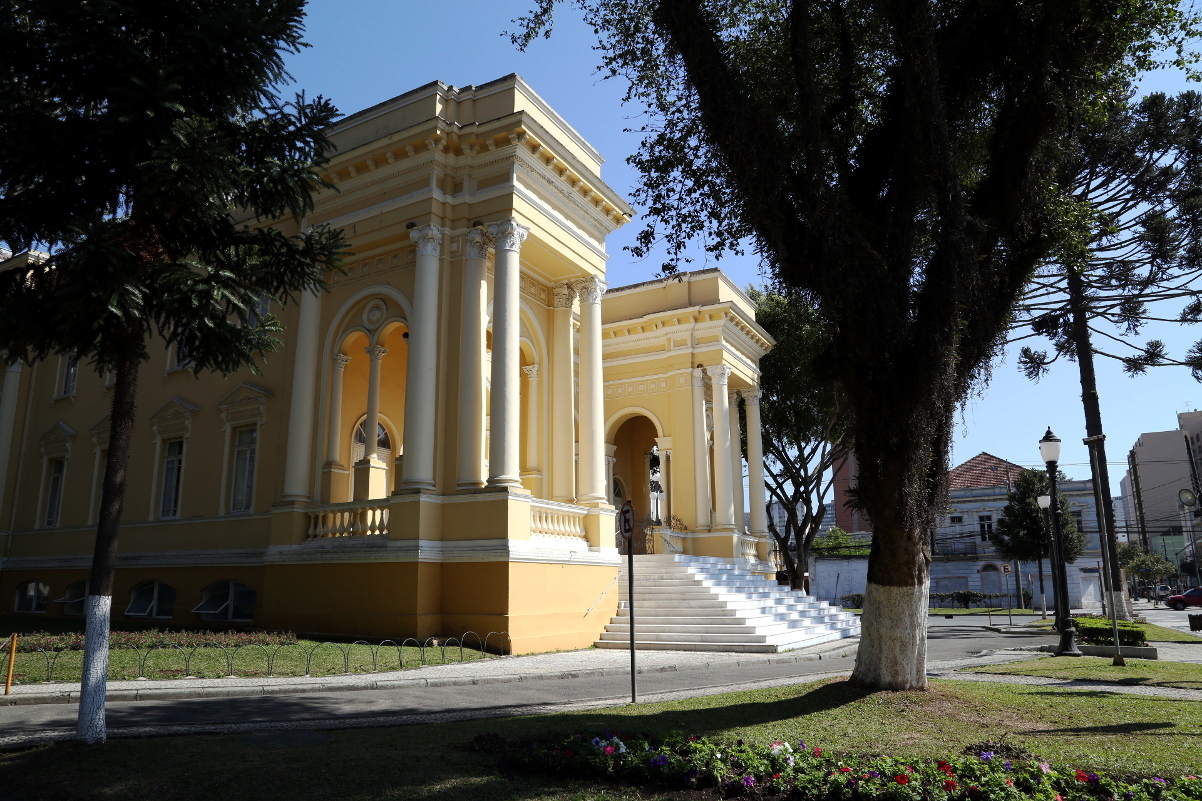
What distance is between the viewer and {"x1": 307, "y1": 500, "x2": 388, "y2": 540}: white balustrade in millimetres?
16406

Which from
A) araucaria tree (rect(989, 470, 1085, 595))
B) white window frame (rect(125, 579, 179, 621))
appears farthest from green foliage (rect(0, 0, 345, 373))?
araucaria tree (rect(989, 470, 1085, 595))

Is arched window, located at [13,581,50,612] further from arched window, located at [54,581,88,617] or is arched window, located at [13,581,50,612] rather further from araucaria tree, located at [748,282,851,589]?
araucaria tree, located at [748,282,851,589]

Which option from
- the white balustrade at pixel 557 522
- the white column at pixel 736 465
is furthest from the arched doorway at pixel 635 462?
the white balustrade at pixel 557 522

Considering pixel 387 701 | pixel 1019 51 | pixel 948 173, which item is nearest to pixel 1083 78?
pixel 1019 51

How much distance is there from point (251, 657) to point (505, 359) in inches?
271

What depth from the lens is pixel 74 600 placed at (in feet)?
76.2

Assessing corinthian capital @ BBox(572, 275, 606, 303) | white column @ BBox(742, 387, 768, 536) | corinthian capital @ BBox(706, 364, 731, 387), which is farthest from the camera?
white column @ BBox(742, 387, 768, 536)

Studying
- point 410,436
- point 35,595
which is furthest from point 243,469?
point 35,595

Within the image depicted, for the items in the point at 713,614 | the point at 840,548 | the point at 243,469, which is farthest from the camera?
the point at 840,548

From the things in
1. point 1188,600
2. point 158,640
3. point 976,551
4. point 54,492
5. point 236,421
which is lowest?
point 1188,600

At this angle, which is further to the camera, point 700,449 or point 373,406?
point 700,449

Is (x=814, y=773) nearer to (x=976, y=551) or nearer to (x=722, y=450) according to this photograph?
(x=722, y=450)

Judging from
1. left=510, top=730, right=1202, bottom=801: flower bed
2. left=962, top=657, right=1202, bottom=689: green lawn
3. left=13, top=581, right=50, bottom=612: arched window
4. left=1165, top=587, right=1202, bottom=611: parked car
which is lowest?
left=1165, top=587, right=1202, bottom=611: parked car

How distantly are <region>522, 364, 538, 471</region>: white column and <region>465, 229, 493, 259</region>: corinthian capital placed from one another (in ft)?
13.4
